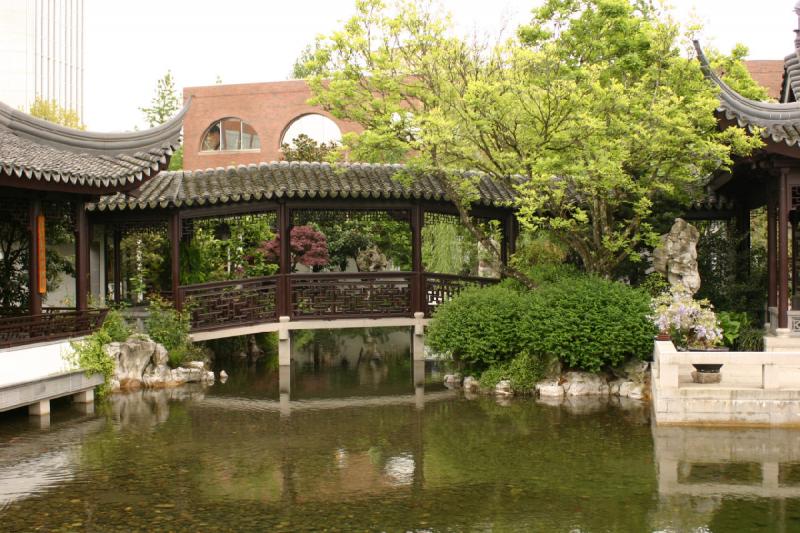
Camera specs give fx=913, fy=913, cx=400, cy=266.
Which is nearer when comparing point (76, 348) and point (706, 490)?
point (706, 490)

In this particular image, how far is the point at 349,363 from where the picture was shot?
16578 mm

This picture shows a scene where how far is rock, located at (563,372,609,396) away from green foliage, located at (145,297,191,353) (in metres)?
5.78

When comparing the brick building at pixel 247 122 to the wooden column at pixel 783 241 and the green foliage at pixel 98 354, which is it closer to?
the green foliage at pixel 98 354

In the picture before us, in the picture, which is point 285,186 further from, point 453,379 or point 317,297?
point 453,379

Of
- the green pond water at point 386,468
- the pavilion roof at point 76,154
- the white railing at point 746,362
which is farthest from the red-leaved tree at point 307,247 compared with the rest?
the white railing at point 746,362

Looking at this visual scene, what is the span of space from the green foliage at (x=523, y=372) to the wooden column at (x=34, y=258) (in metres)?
5.96

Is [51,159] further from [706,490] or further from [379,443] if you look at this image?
[706,490]

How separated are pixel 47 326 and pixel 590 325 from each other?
684 cm

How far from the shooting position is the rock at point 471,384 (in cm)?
1270

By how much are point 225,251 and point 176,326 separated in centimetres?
531

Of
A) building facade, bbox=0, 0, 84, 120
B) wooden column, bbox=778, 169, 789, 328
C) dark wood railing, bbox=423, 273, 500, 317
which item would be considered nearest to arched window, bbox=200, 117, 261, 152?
building facade, bbox=0, 0, 84, 120

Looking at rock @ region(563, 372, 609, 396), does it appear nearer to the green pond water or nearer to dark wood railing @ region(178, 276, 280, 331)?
the green pond water

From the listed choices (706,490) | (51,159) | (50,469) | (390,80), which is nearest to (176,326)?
(51,159)

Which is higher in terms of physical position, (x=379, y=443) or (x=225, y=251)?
(x=225, y=251)
